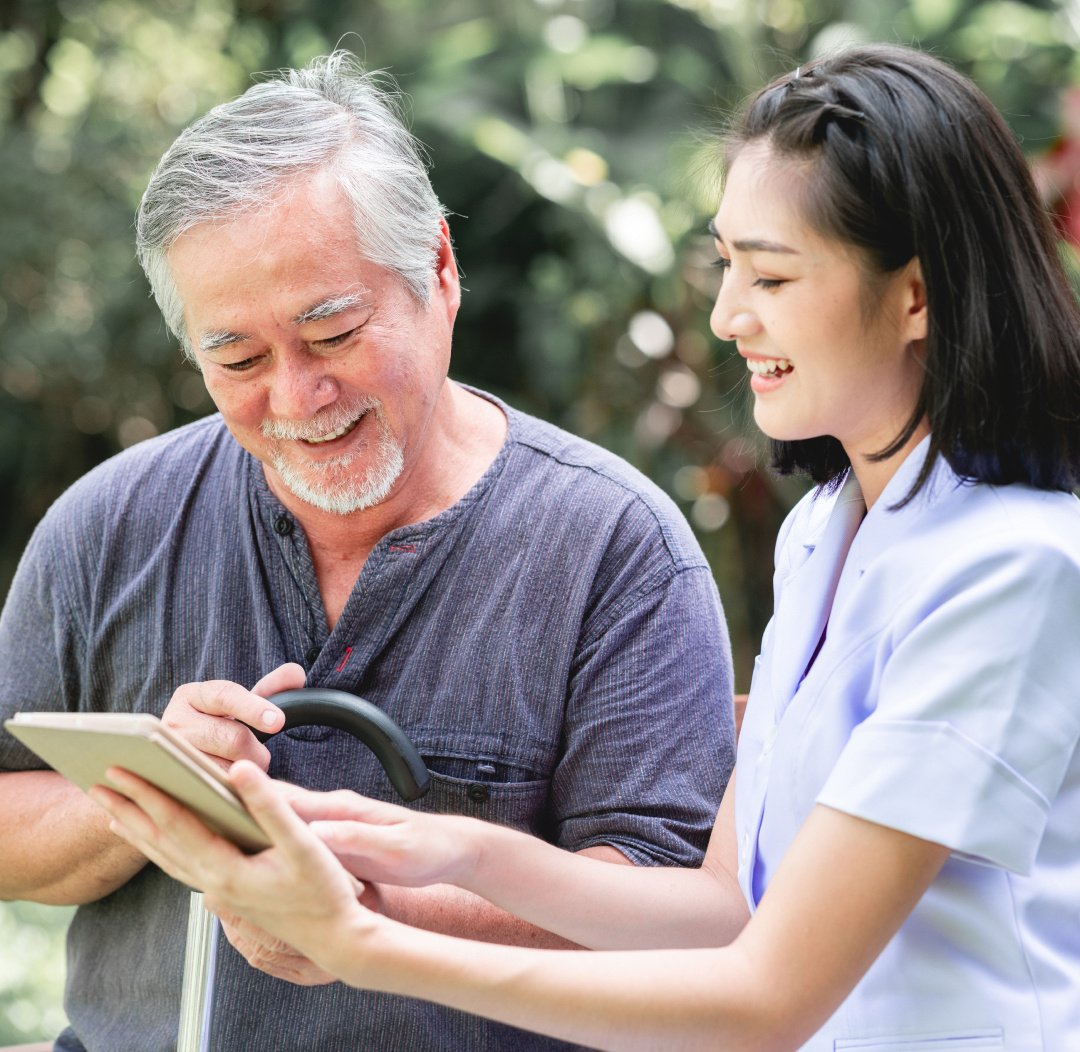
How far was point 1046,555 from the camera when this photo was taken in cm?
122

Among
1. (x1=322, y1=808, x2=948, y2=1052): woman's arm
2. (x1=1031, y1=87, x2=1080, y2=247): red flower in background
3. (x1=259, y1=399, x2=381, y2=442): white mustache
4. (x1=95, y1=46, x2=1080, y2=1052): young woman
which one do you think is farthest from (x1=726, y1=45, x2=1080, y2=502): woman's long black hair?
(x1=1031, y1=87, x2=1080, y2=247): red flower in background

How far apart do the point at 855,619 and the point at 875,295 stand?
303 mm

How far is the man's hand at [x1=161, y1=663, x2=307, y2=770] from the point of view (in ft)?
4.82

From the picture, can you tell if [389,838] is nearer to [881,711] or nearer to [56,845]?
[881,711]

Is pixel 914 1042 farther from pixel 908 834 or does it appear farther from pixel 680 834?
pixel 680 834

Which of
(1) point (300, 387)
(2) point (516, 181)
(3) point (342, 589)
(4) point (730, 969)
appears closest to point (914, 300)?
(4) point (730, 969)

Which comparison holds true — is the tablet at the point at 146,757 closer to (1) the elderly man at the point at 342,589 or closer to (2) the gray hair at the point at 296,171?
(1) the elderly man at the point at 342,589

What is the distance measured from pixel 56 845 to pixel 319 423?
0.63m

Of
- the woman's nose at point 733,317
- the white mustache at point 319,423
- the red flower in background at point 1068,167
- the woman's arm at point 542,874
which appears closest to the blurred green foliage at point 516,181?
the red flower in background at point 1068,167

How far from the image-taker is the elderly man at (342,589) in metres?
1.69

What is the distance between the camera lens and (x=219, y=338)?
1698mm

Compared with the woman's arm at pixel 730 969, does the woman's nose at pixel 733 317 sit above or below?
above

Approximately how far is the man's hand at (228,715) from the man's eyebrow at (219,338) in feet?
1.34

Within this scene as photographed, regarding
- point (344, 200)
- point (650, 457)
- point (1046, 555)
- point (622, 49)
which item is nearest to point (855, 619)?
point (1046, 555)
